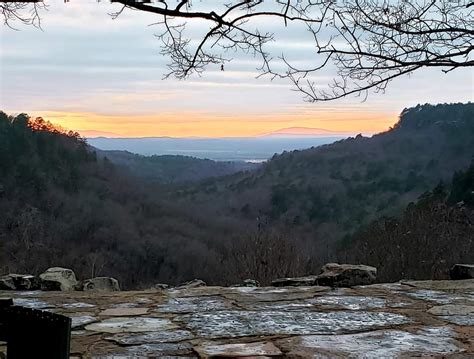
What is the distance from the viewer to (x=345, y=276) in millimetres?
4684

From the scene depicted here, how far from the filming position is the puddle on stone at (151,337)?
2.96 meters

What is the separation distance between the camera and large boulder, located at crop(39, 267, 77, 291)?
14.7 feet

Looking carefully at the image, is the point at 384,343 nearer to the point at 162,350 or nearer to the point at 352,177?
the point at 162,350

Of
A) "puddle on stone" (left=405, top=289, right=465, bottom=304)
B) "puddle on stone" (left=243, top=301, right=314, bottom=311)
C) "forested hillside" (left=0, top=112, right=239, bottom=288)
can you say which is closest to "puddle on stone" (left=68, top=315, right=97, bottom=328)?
"puddle on stone" (left=243, top=301, right=314, bottom=311)

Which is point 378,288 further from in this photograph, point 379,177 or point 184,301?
point 379,177

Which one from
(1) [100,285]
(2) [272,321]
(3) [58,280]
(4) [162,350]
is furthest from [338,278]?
(4) [162,350]

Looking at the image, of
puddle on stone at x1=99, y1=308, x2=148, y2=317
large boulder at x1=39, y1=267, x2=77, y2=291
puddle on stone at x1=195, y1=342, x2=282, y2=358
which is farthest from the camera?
large boulder at x1=39, y1=267, x2=77, y2=291

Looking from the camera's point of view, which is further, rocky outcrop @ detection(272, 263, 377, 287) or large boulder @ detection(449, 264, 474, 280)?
large boulder @ detection(449, 264, 474, 280)

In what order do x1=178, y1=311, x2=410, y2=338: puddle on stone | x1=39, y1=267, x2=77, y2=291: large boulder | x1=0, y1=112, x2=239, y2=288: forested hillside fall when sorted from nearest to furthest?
1. x1=178, y1=311, x2=410, y2=338: puddle on stone
2. x1=39, y1=267, x2=77, y2=291: large boulder
3. x1=0, y1=112, x2=239, y2=288: forested hillside

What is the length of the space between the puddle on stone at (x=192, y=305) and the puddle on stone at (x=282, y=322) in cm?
15

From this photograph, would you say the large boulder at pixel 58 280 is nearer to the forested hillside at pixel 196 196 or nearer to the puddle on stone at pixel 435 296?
the puddle on stone at pixel 435 296

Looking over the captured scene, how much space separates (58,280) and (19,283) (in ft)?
0.87

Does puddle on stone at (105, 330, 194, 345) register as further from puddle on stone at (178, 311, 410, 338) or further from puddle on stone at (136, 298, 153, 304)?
puddle on stone at (136, 298, 153, 304)

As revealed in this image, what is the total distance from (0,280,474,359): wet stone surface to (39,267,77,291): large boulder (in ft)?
0.82
